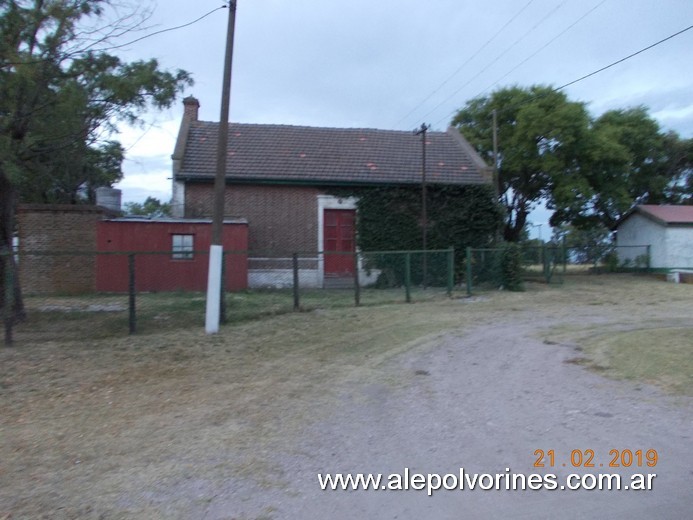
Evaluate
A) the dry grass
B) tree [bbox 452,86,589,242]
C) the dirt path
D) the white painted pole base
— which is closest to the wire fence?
the white painted pole base

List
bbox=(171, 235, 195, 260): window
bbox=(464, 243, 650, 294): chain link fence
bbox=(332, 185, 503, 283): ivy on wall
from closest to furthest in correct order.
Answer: bbox=(171, 235, 195, 260): window < bbox=(464, 243, 650, 294): chain link fence < bbox=(332, 185, 503, 283): ivy on wall

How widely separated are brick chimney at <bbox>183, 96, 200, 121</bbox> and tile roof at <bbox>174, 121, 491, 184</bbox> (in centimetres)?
48

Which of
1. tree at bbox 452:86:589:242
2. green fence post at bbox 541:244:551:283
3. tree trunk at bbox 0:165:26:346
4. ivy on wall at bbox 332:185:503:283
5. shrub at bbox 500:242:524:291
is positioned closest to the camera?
tree trunk at bbox 0:165:26:346

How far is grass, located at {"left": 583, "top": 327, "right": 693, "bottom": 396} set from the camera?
7.09m

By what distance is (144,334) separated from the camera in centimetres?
1024

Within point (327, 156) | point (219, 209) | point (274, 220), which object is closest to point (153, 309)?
point (219, 209)

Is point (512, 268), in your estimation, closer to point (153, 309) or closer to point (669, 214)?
point (153, 309)

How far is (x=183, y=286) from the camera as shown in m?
17.4

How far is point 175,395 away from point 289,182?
46.0ft

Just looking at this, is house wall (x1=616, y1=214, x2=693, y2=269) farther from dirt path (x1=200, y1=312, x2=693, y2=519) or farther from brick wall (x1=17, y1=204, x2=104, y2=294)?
brick wall (x1=17, y1=204, x2=104, y2=294)

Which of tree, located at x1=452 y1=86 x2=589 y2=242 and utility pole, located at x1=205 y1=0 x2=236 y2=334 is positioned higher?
tree, located at x1=452 y1=86 x2=589 y2=242

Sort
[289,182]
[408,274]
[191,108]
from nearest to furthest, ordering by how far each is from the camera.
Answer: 1. [408,274]
2. [289,182]
3. [191,108]

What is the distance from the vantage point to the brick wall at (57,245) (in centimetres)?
1722

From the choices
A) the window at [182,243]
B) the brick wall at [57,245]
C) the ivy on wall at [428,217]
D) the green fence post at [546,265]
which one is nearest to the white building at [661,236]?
the green fence post at [546,265]
